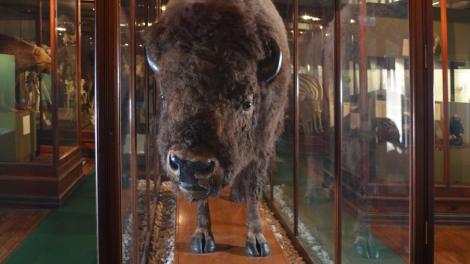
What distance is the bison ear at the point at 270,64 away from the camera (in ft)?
4.85

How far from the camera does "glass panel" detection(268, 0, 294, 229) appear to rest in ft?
6.38

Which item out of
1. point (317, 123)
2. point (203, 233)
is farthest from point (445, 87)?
point (203, 233)

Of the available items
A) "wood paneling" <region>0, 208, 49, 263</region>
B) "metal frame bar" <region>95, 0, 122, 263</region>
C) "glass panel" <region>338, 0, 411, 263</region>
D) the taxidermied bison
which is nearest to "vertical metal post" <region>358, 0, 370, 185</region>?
"glass panel" <region>338, 0, 411, 263</region>

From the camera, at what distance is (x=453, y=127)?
3.02m

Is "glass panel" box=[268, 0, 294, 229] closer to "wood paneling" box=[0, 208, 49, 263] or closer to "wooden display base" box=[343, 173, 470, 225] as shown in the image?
"wooden display base" box=[343, 173, 470, 225]

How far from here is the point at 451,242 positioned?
270cm

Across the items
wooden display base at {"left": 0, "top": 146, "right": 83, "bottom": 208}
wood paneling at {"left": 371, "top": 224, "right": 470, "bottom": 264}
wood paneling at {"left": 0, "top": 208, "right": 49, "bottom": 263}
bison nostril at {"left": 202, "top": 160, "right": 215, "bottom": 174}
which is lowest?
wood paneling at {"left": 371, "top": 224, "right": 470, "bottom": 264}

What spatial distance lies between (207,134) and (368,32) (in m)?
0.84

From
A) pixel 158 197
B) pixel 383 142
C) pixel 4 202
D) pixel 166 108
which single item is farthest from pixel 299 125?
pixel 4 202

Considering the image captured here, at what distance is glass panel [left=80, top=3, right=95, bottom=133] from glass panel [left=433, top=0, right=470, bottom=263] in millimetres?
2104

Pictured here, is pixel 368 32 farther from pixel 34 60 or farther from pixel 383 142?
pixel 34 60

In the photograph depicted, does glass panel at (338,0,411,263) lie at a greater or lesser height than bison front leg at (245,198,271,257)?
greater

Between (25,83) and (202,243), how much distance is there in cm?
90

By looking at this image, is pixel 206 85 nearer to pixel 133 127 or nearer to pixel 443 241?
pixel 133 127
